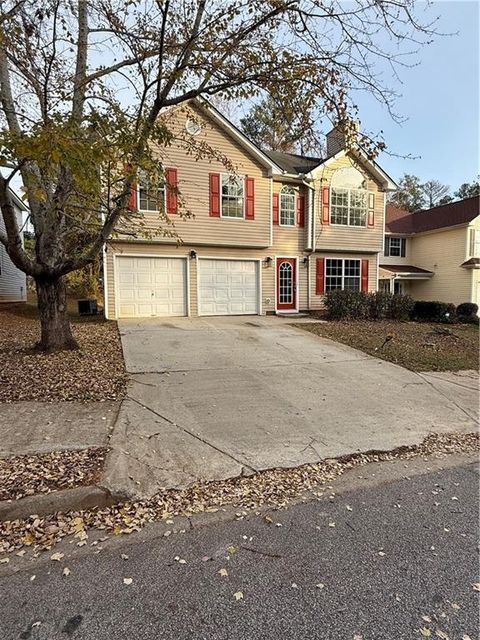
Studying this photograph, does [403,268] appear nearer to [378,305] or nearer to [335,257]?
[335,257]

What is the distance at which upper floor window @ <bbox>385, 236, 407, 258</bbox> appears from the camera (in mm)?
23938

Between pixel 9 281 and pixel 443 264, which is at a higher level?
pixel 443 264

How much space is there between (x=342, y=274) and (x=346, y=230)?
1895 mm

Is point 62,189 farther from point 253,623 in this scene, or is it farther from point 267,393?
point 253,623

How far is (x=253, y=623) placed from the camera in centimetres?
194

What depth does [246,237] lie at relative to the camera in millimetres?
14508

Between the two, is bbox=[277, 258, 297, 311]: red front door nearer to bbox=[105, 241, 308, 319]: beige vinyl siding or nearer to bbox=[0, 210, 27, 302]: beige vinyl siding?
bbox=[105, 241, 308, 319]: beige vinyl siding

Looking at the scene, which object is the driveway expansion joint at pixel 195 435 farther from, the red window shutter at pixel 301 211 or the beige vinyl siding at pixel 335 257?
the red window shutter at pixel 301 211

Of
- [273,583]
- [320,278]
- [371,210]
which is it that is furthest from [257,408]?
[371,210]

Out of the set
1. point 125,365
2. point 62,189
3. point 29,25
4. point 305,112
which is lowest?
point 125,365

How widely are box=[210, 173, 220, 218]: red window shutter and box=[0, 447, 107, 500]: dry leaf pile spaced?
11498 mm

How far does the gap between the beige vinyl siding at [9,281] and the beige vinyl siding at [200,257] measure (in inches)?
275

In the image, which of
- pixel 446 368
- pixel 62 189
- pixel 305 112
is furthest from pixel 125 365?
pixel 446 368

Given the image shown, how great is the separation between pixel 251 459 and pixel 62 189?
225 inches
